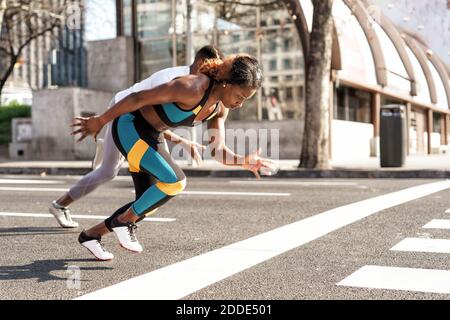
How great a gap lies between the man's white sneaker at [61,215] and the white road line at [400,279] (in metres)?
3.13

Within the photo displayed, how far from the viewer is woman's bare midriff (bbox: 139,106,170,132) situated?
394cm

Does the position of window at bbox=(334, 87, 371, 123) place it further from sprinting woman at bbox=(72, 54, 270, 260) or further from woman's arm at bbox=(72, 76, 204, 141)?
woman's arm at bbox=(72, 76, 204, 141)

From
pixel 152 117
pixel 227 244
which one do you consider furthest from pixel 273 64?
pixel 152 117

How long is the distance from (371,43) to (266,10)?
19.9ft

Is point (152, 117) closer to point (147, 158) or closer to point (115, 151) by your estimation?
point (147, 158)

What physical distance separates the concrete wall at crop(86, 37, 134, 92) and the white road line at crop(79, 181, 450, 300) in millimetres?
17975

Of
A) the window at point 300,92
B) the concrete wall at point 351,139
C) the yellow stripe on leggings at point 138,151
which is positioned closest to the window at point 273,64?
the window at point 300,92

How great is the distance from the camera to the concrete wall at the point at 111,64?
23.8m

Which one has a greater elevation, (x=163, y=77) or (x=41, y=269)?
(x=163, y=77)

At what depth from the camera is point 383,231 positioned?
18.5 ft

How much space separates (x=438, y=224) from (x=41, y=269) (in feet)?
12.4

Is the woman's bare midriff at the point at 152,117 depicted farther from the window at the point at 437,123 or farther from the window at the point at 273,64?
the window at the point at 437,123

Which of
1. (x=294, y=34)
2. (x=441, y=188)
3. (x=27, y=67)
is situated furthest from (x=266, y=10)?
(x=27, y=67)

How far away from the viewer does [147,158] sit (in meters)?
3.96
